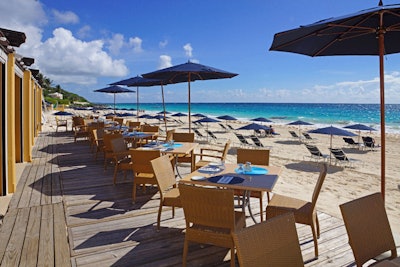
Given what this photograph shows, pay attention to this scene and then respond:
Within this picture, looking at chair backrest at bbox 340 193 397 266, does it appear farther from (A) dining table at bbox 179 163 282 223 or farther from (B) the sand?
(B) the sand

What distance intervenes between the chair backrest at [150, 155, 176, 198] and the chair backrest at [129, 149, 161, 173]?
513 millimetres

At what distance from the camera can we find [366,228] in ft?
5.58

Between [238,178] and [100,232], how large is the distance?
1660 mm

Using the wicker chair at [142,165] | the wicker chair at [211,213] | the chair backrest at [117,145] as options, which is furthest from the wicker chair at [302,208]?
the chair backrest at [117,145]

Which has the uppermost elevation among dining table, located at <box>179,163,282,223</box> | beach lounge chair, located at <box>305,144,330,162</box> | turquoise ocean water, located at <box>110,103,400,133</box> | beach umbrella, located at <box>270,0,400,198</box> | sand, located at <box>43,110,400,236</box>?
turquoise ocean water, located at <box>110,103,400,133</box>

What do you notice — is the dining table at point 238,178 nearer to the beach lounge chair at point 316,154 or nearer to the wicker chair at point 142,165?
the wicker chair at point 142,165

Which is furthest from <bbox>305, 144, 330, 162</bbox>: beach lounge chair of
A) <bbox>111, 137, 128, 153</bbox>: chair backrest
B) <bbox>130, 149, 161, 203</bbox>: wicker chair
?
<bbox>130, 149, 161, 203</bbox>: wicker chair

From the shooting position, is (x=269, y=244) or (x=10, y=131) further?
(x=10, y=131)

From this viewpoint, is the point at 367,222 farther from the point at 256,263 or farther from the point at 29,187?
the point at 29,187

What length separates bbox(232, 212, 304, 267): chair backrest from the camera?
129cm

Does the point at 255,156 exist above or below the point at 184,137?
below

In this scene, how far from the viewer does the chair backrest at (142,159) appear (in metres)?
3.87

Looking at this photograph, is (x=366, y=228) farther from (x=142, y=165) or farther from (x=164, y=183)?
(x=142, y=165)

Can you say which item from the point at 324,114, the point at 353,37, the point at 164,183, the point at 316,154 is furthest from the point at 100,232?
the point at 324,114
